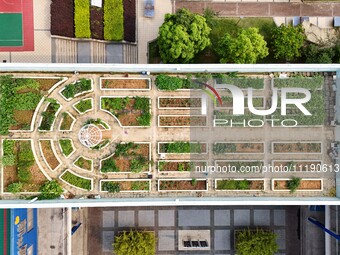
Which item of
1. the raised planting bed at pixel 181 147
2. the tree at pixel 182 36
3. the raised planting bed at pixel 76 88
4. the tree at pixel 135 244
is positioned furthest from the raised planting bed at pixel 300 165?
the raised planting bed at pixel 76 88

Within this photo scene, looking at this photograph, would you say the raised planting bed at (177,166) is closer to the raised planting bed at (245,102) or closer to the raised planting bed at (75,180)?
the raised planting bed at (245,102)

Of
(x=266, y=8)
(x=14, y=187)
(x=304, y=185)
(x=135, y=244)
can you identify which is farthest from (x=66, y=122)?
(x=266, y=8)

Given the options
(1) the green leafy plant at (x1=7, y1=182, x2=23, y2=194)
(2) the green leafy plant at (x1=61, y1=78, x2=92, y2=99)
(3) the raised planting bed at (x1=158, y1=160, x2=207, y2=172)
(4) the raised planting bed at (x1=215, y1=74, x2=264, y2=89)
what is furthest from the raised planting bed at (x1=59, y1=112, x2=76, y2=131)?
(4) the raised planting bed at (x1=215, y1=74, x2=264, y2=89)

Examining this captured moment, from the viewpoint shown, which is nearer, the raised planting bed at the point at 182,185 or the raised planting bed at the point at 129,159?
the raised planting bed at the point at 129,159

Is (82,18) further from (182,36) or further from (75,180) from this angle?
(75,180)

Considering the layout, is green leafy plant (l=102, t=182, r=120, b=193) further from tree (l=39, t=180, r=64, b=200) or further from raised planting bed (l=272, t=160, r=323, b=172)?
raised planting bed (l=272, t=160, r=323, b=172)

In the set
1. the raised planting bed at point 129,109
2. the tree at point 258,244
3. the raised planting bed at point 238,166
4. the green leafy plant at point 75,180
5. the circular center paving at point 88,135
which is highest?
the raised planting bed at point 129,109
